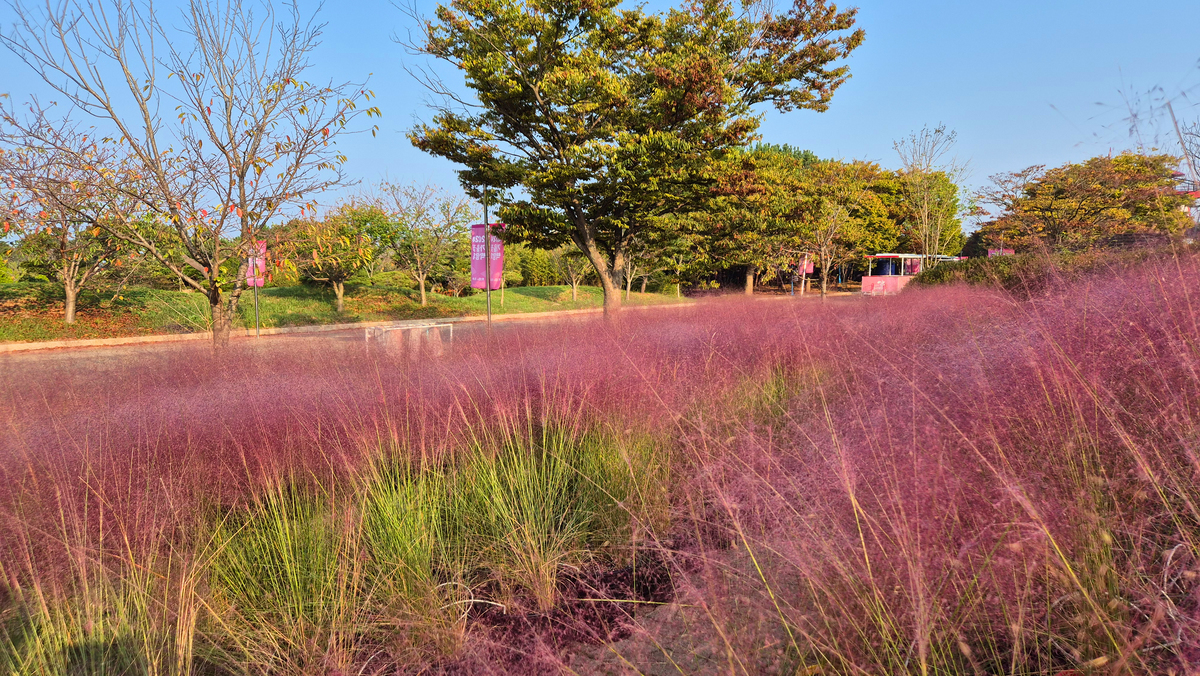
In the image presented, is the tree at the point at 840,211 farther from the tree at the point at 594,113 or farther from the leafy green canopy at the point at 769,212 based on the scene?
the tree at the point at 594,113

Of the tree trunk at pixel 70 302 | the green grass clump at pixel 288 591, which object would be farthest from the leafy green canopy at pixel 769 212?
the tree trunk at pixel 70 302

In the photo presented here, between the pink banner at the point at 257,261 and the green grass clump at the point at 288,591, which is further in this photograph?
the pink banner at the point at 257,261

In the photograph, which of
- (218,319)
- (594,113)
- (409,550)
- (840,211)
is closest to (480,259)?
(594,113)

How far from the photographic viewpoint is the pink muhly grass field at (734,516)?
140 centimetres

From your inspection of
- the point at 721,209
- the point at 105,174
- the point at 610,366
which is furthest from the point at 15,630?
the point at 721,209

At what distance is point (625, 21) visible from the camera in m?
11.6

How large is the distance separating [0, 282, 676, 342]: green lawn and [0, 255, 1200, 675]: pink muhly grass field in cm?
909

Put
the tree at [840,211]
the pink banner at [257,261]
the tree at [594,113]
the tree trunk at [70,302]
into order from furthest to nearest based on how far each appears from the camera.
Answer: the tree at [840,211]
the tree trunk at [70,302]
the tree at [594,113]
the pink banner at [257,261]

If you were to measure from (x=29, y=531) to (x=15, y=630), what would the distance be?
1.09ft

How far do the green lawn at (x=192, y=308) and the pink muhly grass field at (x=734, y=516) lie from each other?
9086 mm

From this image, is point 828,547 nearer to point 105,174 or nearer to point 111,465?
point 111,465

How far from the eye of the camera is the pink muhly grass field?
4.59 feet

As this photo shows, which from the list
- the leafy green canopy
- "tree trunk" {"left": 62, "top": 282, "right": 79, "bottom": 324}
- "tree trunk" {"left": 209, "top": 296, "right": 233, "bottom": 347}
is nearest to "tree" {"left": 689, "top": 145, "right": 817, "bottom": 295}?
the leafy green canopy

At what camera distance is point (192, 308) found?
17.0 m
